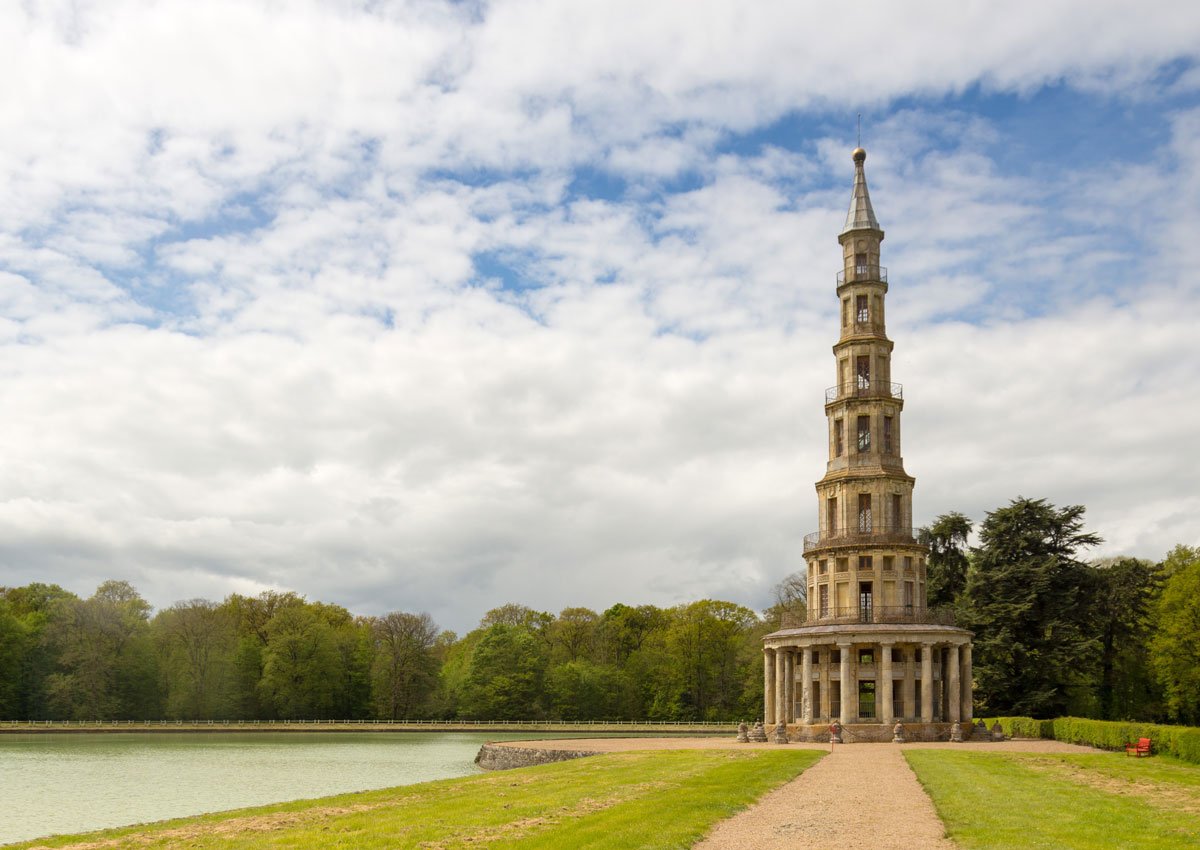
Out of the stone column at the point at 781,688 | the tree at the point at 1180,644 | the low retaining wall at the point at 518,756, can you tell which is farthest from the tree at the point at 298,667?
the tree at the point at 1180,644

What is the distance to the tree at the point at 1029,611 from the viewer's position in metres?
61.8

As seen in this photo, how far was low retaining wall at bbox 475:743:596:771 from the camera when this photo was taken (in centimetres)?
4484

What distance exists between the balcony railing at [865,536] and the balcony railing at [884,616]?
11.7ft

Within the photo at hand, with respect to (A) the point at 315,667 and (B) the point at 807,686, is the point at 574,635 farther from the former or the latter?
(B) the point at 807,686

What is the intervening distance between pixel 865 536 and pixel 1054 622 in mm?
13574

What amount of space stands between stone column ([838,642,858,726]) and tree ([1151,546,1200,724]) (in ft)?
77.3

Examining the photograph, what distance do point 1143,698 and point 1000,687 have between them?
19.3 m

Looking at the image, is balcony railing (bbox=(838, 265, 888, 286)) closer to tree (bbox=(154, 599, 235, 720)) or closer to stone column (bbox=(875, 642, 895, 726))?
stone column (bbox=(875, 642, 895, 726))

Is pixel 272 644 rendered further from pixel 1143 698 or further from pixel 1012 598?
pixel 1143 698

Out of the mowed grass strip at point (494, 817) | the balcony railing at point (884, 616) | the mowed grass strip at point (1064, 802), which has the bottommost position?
the mowed grass strip at point (494, 817)

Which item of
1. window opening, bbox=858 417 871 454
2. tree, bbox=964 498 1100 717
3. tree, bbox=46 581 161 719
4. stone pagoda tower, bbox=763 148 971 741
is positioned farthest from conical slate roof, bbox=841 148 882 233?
tree, bbox=46 581 161 719

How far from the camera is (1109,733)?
40.8 meters

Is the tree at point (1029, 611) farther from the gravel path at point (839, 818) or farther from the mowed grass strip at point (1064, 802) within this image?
the gravel path at point (839, 818)

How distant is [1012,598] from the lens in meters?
63.2
